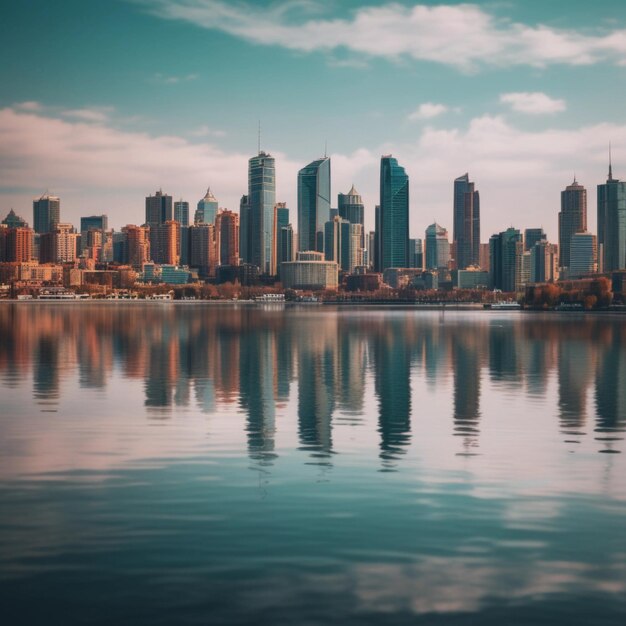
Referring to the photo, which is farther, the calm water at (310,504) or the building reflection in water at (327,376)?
the building reflection in water at (327,376)

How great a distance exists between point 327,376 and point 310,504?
31.2m

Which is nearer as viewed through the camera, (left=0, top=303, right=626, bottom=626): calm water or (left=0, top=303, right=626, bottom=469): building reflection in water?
(left=0, top=303, right=626, bottom=626): calm water

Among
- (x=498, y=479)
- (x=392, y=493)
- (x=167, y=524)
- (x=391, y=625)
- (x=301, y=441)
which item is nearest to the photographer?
(x=391, y=625)

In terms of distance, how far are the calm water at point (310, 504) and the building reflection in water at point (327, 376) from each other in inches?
11.1

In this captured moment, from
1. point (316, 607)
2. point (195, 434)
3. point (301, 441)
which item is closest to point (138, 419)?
point (195, 434)

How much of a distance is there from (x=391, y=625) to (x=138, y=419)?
2205cm

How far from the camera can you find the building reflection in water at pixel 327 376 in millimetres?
31953

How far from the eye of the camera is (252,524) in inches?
702

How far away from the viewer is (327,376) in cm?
5078

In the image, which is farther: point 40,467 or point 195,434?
point 195,434

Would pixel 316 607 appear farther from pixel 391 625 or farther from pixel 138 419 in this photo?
pixel 138 419

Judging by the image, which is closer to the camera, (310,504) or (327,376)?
(310,504)

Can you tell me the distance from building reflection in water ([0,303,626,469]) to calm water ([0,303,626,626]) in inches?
11.1

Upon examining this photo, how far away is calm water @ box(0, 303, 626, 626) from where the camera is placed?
13.6 metres
